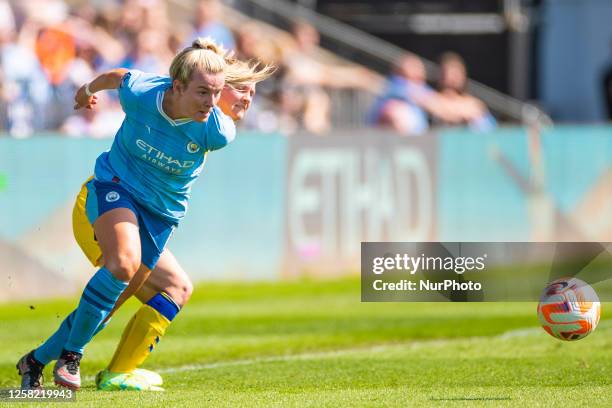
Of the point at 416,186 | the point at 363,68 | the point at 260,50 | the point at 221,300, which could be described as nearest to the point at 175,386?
the point at 221,300

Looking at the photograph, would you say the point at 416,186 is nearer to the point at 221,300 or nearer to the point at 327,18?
the point at 221,300

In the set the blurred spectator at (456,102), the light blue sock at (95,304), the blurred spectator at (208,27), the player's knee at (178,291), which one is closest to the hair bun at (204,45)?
the light blue sock at (95,304)

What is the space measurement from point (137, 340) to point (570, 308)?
8.73 feet

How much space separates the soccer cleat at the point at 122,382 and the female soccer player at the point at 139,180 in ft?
1.36

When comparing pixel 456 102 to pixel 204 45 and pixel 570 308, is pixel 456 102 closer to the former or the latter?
pixel 570 308

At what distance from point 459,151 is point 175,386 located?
926 centimetres

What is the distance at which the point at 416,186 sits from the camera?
54.9ft

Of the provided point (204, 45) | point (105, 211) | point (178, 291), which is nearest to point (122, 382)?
point (178, 291)

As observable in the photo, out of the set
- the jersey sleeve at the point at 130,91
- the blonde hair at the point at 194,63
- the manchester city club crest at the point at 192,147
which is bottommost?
the manchester city club crest at the point at 192,147

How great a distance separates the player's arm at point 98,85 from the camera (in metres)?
7.98

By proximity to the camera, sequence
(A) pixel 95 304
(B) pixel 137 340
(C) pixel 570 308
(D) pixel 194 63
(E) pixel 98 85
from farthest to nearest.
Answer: (B) pixel 137 340 → (E) pixel 98 85 → (C) pixel 570 308 → (A) pixel 95 304 → (D) pixel 194 63

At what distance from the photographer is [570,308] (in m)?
7.83

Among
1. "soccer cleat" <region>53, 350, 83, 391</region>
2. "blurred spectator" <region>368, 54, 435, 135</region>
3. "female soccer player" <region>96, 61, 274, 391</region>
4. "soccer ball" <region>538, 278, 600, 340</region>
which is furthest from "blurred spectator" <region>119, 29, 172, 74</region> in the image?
"soccer ball" <region>538, 278, 600, 340</region>

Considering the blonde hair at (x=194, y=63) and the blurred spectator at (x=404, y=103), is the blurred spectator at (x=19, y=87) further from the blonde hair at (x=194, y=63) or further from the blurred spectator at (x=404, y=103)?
the blonde hair at (x=194, y=63)
